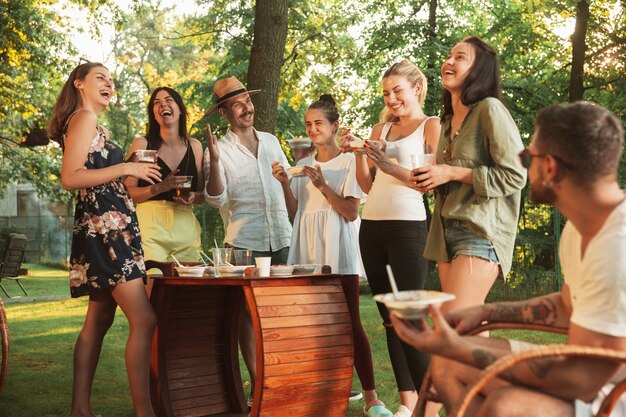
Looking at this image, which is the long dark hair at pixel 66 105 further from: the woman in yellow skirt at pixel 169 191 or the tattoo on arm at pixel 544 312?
the tattoo on arm at pixel 544 312

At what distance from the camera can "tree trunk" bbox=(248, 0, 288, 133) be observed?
839cm

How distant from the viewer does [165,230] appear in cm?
540

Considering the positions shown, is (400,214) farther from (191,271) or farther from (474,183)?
(191,271)

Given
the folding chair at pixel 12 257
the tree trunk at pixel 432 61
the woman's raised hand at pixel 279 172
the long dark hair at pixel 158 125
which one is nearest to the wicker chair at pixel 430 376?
the woman's raised hand at pixel 279 172

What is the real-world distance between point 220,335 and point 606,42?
12.3 m

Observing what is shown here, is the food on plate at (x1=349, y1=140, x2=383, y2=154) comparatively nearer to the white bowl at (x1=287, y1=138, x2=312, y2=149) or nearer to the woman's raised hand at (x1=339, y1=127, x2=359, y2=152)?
the woman's raised hand at (x1=339, y1=127, x2=359, y2=152)

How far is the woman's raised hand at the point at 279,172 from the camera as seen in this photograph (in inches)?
210

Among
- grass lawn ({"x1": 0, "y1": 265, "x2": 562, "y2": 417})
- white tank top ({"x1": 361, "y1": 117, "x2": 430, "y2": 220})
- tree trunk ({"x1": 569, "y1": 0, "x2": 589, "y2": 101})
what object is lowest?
grass lawn ({"x1": 0, "y1": 265, "x2": 562, "y2": 417})

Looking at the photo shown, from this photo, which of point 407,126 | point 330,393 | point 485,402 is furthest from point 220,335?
point 485,402

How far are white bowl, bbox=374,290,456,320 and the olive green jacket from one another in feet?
4.52

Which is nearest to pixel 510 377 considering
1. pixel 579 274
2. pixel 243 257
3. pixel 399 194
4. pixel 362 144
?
pixel 579 274

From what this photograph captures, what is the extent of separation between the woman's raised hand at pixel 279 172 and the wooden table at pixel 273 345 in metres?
0.85

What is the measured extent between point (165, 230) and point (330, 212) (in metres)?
1.03

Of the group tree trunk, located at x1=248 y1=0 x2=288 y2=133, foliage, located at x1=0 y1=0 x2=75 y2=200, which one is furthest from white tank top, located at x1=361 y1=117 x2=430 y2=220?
foliage, located at x1=0 y1=0 x2=75 y2=200
